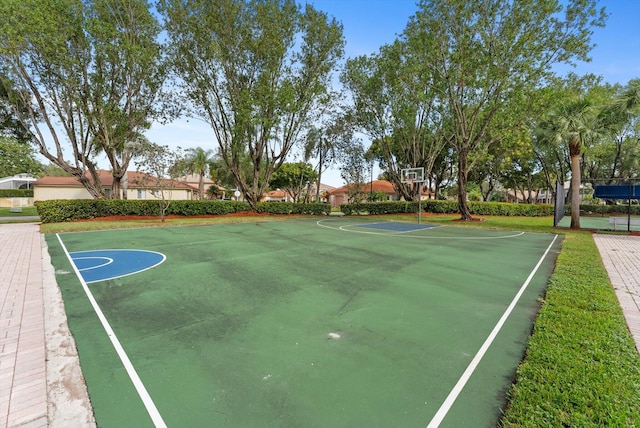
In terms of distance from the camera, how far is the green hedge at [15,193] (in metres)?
36.9

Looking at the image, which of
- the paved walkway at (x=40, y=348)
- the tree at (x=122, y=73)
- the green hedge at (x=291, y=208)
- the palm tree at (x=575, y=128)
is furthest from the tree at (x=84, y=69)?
the palm tree at (x=575, y=128)

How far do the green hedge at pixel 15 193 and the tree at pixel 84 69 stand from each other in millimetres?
26102

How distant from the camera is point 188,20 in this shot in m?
18.5

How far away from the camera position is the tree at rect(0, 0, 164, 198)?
1456cm

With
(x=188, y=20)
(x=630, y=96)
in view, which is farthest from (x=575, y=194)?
(x=188, y=20)

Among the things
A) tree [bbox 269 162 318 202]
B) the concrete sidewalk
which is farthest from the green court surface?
tree [bbox 269 162 318 202]

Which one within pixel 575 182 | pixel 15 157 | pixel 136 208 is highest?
pixel 15 157

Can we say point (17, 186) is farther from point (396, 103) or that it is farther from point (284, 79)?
point (396, 103)

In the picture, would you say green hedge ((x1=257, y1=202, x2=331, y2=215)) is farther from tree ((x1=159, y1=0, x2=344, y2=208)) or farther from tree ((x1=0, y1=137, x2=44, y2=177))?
tree ((x1=0, y1=137, x2=44, y2=177))

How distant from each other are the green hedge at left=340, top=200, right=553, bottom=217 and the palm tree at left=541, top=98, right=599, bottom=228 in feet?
33.9

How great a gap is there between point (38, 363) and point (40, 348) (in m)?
0.36

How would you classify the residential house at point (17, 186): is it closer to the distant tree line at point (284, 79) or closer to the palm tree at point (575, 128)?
the distant tree line at point (284, 79)

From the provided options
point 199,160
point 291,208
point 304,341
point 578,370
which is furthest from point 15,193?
point 578,370

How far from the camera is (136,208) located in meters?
18.9
